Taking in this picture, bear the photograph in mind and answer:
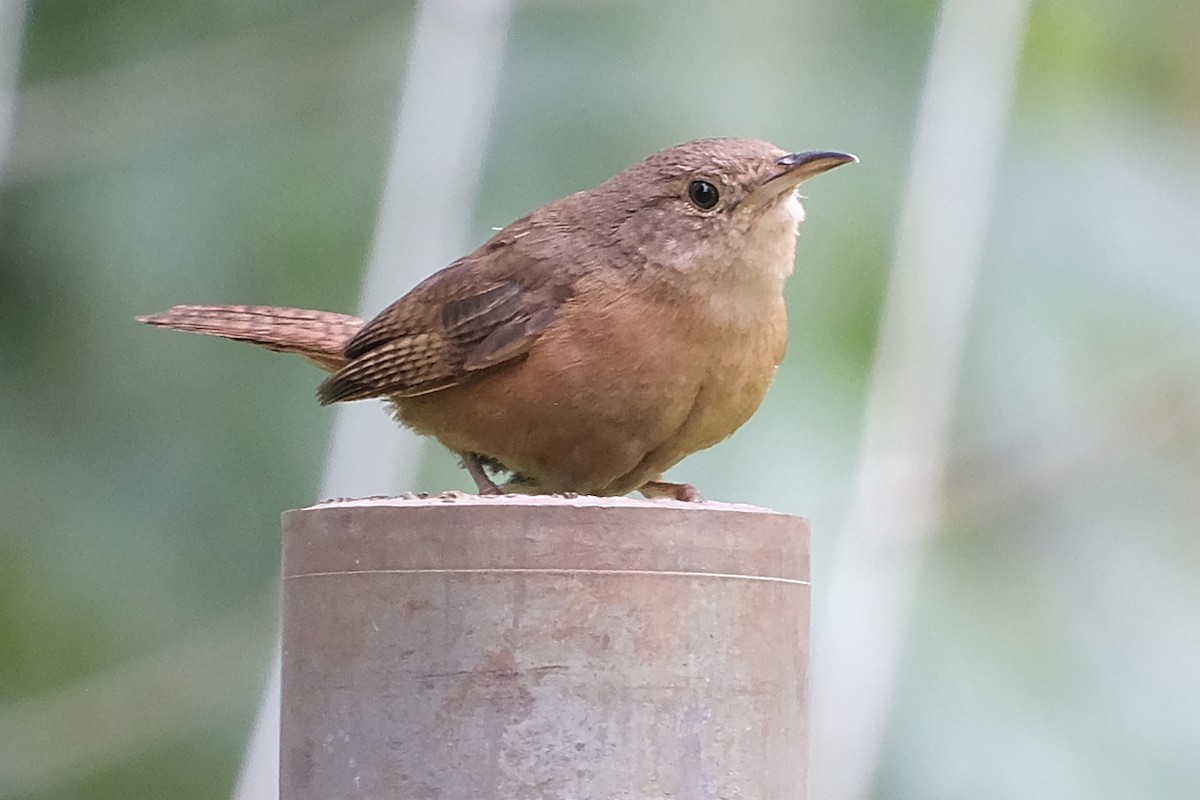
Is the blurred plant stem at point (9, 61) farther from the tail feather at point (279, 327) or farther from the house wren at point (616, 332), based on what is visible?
the house wren at point (616, 332)

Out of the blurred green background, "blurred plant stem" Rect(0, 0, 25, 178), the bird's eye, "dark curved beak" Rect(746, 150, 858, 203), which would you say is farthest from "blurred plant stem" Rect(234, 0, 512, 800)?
"dark curved beak" Rect(746, 150, 858, 203)

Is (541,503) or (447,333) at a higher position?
(447,333)

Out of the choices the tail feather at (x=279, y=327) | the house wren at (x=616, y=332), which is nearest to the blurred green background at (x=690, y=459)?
the tail feather at (x=279, y=327)

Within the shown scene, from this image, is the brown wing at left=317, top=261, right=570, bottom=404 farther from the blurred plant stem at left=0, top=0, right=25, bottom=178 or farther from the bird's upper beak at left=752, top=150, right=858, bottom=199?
the blurred plant stem at left=0, top=0, right=25, bottom=178

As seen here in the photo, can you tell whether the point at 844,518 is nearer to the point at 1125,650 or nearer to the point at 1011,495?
the point at 1011,495

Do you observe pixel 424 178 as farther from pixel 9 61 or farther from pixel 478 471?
pixel 478 471

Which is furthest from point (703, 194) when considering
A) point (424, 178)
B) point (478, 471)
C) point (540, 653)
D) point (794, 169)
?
point (424, 178)

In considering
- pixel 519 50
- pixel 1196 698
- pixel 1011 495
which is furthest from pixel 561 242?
pixel 1196 698
